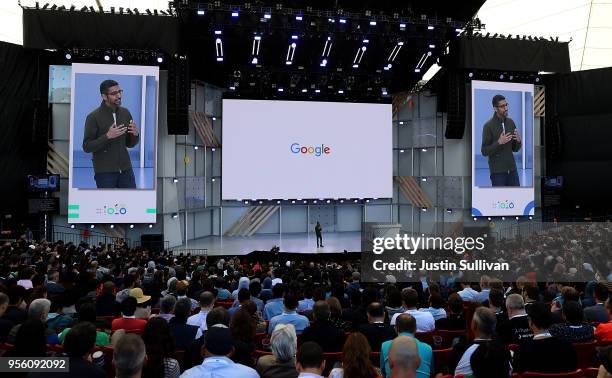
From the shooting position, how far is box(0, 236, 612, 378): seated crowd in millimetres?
3816

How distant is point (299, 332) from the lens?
652 cm

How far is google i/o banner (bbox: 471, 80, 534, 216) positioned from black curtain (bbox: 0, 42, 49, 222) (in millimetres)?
20592

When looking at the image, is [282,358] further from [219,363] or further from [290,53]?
[290,53]

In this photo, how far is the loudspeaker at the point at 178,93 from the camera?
72.4ft

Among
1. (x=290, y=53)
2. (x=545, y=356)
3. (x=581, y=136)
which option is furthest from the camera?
(x=581, y=136)

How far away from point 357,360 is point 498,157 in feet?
81.1

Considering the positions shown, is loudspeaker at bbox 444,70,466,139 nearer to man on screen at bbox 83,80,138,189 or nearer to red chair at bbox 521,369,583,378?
man on screen at bbox 83,80,138,189

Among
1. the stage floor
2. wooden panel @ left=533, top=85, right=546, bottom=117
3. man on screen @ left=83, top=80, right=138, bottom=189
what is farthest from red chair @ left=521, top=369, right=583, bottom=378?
wooden panel @ left=533, top=85, right=546, bottom=117

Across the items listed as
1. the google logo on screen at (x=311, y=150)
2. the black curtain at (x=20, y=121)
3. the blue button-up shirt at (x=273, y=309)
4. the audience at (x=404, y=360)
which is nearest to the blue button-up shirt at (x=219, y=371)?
the audience at (x=404, y=360)

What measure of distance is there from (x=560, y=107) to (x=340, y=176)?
524 inches

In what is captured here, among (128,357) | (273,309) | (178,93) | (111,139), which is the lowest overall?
(273,309)

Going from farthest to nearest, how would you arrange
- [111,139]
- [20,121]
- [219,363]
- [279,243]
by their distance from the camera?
[279,243] < [20,121] < [111,139] < [219,363]

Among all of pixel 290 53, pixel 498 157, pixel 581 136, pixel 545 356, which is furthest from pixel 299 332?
pixel 581 136

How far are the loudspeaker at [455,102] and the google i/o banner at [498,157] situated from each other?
0.66 metres
